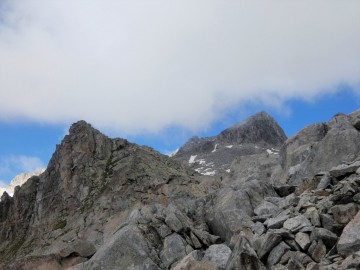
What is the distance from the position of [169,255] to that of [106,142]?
11574cm

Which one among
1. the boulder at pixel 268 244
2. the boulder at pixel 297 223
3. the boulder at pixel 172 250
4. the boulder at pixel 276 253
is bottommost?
the boulder at pixel 276 253

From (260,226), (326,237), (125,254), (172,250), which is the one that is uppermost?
(125,254)

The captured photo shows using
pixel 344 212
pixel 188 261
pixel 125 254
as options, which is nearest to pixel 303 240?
pixel 344 212

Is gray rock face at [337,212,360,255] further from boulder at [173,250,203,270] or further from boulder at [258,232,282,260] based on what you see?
boulder at [173,250,203,270]

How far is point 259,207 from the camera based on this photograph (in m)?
30.4

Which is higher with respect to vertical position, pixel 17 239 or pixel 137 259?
pixel 17 239

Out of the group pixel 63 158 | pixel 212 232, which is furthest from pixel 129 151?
pixel 212 232

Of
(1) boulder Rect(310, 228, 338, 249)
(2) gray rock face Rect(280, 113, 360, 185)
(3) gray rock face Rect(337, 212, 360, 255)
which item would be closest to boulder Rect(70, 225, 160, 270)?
(1) boulder Rect(310, 228, 338, 249)

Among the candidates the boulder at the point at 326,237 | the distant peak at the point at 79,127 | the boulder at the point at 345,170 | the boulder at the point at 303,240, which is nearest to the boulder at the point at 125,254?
the boulder at the point at 303,240

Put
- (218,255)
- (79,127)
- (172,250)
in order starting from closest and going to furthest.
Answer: (218,255), (172,250), (79,127)

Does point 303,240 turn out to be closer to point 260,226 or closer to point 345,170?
point 260,226

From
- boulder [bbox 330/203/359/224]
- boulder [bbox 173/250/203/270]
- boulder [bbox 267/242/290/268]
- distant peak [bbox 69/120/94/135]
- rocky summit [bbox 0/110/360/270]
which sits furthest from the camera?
distant peak [bbox 69/120/94/135]

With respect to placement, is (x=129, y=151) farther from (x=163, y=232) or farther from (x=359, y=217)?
(x=359, y=217)

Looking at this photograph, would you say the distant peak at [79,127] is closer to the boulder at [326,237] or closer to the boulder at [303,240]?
the boulder at [303,240]
